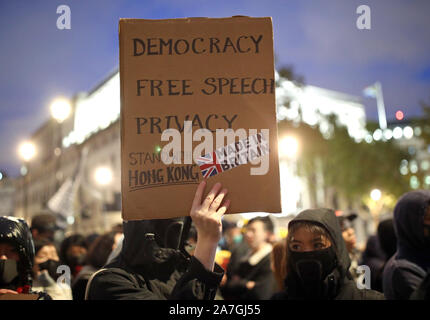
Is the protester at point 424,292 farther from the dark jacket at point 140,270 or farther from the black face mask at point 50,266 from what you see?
the black face mask at point 50,266

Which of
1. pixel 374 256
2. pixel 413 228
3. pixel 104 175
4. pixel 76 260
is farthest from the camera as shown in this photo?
pixel 104 175

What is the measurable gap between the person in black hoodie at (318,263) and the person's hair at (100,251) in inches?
104

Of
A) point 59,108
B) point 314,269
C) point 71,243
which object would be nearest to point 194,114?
point 314,269

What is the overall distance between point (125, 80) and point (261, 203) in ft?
2.89

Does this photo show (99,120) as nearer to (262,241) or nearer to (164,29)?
(262,241)

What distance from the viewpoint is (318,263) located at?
2.92 meters

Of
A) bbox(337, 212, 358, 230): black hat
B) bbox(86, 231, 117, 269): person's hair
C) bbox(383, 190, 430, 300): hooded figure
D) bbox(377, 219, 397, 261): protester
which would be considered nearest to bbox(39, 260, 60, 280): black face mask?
bbox(86, 231, 117, 269): person's hair

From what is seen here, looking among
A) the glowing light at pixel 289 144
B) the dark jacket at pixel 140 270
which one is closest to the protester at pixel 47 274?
the dark jacket at pixel 140 270

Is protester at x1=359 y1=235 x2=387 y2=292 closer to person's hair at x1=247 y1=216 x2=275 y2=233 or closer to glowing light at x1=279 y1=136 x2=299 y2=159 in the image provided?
person's hair at x1=247 y1=216 x2=275 y2=233

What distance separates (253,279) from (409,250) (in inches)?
127

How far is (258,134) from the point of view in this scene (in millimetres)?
2230

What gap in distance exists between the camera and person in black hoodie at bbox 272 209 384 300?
2.93 meters

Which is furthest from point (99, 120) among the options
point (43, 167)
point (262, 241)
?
point (262, 241)

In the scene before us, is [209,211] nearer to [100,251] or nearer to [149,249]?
[149,249]
